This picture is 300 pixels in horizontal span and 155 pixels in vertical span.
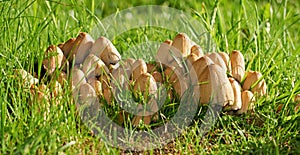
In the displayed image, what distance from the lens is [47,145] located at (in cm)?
175

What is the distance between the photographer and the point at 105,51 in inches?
88.7

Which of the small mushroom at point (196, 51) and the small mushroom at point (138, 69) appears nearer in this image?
the small mushroom at point (138, 69)

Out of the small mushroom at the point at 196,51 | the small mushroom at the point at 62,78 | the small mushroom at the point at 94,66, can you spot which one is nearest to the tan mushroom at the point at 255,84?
the small mushroom at the point at 196,51

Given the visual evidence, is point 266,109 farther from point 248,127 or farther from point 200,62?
point 200,62

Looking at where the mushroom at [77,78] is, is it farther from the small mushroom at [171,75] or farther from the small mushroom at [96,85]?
the small mushroom at [171,75]

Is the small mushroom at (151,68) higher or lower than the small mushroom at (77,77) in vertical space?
higher

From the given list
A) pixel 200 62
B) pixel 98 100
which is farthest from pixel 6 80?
pixel 200 62

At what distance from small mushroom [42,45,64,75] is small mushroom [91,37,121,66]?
0.46ft

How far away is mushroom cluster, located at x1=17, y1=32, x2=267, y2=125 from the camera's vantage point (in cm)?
205

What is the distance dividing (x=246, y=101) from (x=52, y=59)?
2.60 ft

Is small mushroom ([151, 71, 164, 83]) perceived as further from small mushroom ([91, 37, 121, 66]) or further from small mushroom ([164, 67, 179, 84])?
small mushroom ([91, 37, 121, 66])

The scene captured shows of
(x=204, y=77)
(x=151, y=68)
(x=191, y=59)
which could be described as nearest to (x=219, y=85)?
(x=204, y=77)

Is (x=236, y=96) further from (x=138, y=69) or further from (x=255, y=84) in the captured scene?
(x=138, y=69)

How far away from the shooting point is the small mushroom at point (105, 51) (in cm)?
224
